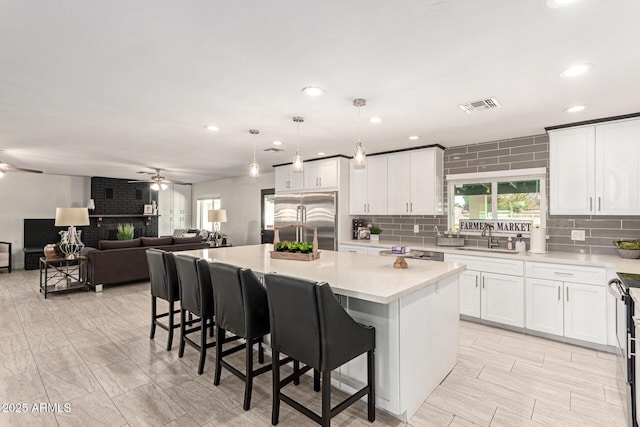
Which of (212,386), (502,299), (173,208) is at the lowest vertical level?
(212,386)

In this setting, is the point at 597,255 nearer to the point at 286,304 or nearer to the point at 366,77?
the point at 366,77

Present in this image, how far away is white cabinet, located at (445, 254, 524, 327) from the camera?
11.8ft

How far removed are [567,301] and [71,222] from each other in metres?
6.89

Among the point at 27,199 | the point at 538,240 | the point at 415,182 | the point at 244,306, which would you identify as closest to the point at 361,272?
the point at 244,306

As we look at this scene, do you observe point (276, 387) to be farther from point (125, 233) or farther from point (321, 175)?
point (125, 233)

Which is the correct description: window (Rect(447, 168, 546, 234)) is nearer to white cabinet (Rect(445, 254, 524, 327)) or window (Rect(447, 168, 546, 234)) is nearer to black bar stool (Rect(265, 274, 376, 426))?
white cabinet (Rect(445, 254, 524, 327))

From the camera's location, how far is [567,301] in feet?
10.8

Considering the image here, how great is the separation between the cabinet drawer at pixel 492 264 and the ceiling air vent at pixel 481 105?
5.73 feet

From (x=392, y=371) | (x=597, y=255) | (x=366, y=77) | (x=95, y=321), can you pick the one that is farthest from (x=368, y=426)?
(x=95, y=321)

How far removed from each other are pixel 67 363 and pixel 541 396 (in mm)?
3900

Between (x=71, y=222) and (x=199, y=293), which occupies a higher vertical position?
(x=71, y=222)

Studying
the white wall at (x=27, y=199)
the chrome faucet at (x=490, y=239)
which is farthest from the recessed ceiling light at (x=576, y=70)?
the white wall at (x=27, y=199)

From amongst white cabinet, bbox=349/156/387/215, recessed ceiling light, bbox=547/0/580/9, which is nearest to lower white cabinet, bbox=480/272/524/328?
white cabinet, bbox=349/156/387/215

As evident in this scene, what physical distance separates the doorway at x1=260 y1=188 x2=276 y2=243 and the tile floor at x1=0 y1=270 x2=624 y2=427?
415cm
